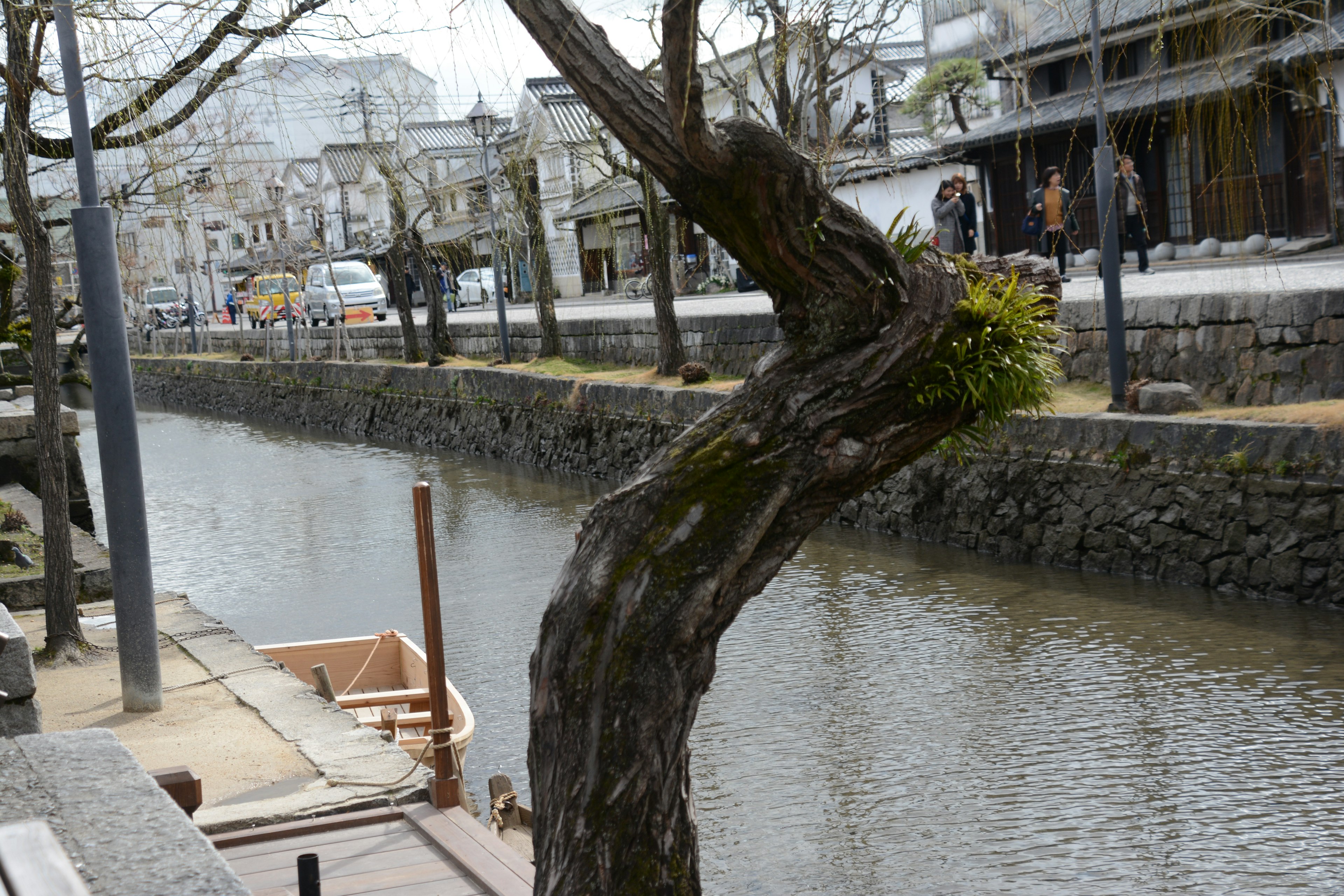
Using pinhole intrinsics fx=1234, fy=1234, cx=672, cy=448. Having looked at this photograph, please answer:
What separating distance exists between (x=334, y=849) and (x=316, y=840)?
4.7 inches

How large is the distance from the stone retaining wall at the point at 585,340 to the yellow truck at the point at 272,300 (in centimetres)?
50

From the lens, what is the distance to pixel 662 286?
1581 cm

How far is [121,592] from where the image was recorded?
596cm

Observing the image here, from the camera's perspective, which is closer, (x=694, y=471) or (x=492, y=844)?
(x=694, y=471)

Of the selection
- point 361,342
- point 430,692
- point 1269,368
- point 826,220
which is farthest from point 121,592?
point 361,342

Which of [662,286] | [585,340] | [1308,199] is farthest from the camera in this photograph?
[585,340]

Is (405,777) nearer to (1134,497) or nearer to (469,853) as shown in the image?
(469,853)

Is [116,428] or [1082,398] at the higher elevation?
[116,428]

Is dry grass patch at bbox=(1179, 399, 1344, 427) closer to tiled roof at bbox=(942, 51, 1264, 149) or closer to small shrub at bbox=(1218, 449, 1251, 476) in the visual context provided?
small shrub at bbox=(1218, 449, 1251, 476)

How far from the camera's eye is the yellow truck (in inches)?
1245

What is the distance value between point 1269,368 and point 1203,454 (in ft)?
4.36

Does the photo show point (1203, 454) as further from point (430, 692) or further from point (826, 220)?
point (826, 220)

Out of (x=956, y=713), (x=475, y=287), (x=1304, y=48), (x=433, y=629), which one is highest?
(x=475, y=287)

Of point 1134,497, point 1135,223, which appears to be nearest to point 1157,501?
point 1134,497
